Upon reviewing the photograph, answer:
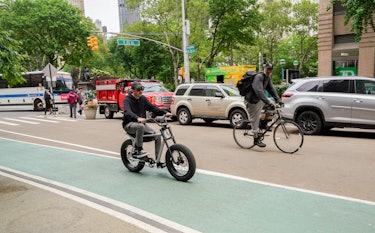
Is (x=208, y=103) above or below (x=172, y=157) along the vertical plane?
above

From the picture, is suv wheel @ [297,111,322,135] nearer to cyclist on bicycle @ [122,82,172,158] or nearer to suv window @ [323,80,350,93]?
suv window @ [323,80,350,93]

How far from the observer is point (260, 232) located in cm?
364

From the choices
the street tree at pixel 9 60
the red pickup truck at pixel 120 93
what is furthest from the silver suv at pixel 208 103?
the street tree at pixel 9 60

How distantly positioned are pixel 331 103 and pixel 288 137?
324 cm

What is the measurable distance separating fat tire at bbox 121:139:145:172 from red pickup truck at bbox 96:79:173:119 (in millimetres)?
9567

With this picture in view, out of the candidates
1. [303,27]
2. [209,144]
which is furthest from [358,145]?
[303,27]

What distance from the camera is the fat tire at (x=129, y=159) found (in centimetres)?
629

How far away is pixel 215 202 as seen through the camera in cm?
459

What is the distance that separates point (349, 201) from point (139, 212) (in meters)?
2.89

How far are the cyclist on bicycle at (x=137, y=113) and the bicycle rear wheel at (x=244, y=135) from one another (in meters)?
2.78

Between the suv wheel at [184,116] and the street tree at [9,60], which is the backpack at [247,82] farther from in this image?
the suv wheel at [184,116]

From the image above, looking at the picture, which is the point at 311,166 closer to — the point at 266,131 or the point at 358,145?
the point at 266,131

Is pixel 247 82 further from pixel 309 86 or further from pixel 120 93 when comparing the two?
pixel 120 93

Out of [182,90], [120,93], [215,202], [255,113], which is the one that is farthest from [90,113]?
[215,202]
